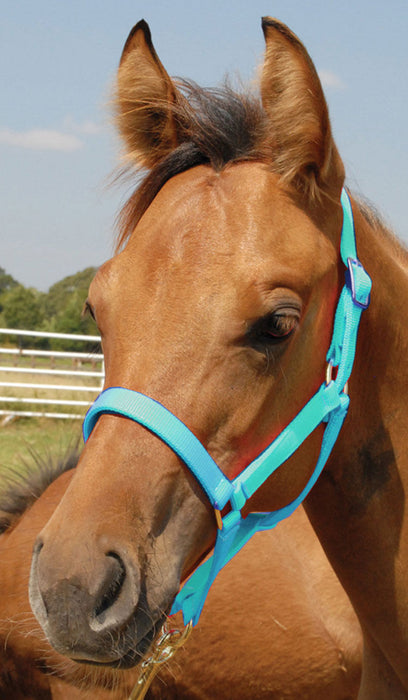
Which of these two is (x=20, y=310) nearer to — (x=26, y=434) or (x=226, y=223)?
(x=26, y=434)

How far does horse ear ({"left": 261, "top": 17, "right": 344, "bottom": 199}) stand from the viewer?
1.82 meters

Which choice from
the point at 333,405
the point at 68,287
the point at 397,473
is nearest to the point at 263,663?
the point at 397,473

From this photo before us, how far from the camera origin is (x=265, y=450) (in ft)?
5.77

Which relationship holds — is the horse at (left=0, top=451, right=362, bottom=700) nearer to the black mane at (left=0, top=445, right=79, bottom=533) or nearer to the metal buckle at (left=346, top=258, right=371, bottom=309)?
the black mane at (left=0, top=445, right=79, bottom=533)

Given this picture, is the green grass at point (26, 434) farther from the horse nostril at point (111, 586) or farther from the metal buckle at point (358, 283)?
the horse nostril at point (111, 586)

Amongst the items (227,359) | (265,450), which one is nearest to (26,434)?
(265,450)

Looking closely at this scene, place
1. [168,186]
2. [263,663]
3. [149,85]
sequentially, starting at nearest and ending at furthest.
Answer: [168,186] → [149,85] → [263,663]

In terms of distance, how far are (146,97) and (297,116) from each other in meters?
0.56

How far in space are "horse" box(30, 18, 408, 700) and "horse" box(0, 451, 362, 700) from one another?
62 cm

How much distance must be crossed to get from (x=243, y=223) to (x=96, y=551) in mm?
898

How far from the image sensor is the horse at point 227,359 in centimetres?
149

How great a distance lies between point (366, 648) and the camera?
226 centimetres

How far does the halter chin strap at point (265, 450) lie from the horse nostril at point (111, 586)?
0.28 metres

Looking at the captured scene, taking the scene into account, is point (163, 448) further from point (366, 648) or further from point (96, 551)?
point (366, 648)
